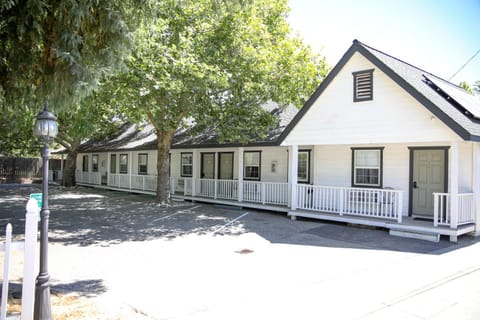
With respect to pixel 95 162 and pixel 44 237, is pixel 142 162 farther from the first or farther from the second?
A: pixel 44 237

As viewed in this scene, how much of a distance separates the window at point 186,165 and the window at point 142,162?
4195mm

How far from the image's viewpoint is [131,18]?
552 cm

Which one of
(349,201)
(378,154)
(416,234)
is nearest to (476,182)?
(416,234)

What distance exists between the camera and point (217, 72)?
11672mm

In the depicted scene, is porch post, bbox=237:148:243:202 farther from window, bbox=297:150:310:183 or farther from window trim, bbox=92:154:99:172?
window trim, bbox=92:154:99:172

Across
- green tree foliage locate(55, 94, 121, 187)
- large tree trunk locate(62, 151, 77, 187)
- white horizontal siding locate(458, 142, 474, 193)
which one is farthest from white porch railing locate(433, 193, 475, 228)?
large tree trunk locate(62, 151, 77, 187)

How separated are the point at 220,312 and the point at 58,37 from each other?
4.62m

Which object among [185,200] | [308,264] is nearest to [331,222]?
[308,264]

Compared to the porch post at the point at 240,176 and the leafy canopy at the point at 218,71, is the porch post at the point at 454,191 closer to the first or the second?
the leafy canopy at the point at 218,71

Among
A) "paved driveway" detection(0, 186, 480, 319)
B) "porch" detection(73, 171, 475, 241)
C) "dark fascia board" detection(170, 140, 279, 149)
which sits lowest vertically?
"paved driveway" detection(0, 186, 480, 319)

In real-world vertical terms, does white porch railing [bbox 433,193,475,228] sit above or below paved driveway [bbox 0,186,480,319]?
above

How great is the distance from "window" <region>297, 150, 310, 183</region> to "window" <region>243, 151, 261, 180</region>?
7.61 feet

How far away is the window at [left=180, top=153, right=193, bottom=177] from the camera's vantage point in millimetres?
19641

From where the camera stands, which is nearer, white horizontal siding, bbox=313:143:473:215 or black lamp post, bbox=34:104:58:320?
black lamp post, bbox=34:104:58:320
